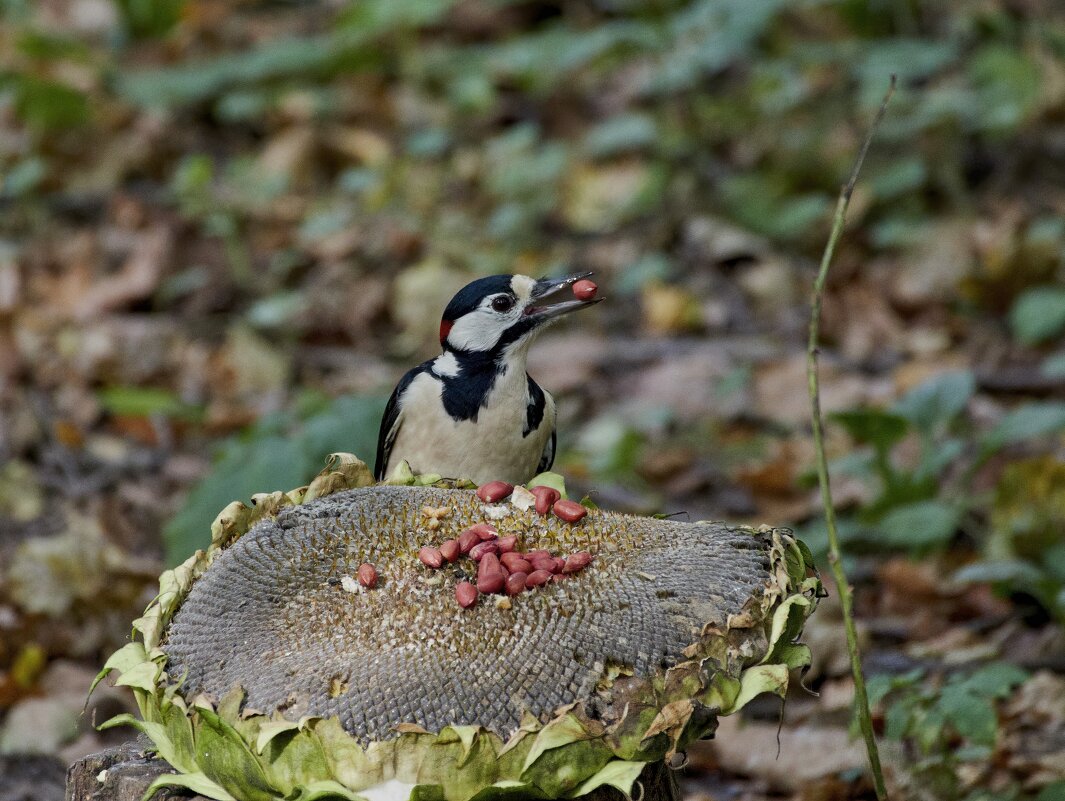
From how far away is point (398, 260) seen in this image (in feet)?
25.5

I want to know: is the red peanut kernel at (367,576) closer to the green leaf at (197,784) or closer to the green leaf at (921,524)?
the green leaf at (197,784)

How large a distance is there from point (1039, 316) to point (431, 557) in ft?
14.8

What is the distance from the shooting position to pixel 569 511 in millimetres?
2232

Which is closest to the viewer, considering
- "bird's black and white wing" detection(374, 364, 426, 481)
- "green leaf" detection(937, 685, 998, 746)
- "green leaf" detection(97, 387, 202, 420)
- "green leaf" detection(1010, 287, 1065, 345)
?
"green leaf" detection(937, 685, 998, 746)

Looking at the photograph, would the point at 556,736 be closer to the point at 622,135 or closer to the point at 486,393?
the point at 486,393

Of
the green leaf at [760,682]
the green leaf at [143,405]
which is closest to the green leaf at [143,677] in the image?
the green leaf at [760,682]

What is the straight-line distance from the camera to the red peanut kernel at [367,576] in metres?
2.09

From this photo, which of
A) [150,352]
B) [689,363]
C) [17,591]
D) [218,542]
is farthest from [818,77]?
[218,542]

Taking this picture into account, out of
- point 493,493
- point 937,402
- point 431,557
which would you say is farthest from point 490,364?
point 937,402

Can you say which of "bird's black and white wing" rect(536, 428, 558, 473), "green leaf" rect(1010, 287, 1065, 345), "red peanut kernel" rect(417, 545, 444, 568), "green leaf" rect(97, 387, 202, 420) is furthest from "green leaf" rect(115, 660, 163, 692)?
"green leaf" rect(1010, 287, 1065, 345)

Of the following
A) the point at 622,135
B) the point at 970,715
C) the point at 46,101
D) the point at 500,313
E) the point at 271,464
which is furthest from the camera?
the point at 46,101

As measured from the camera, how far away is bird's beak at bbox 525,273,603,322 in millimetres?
3135

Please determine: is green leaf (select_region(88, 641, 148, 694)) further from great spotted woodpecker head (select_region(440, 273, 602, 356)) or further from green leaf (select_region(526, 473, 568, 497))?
great spotted woodpecker head (select_region(440, 273, 602, 356))

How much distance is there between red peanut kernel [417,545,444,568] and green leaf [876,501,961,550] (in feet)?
8.03
